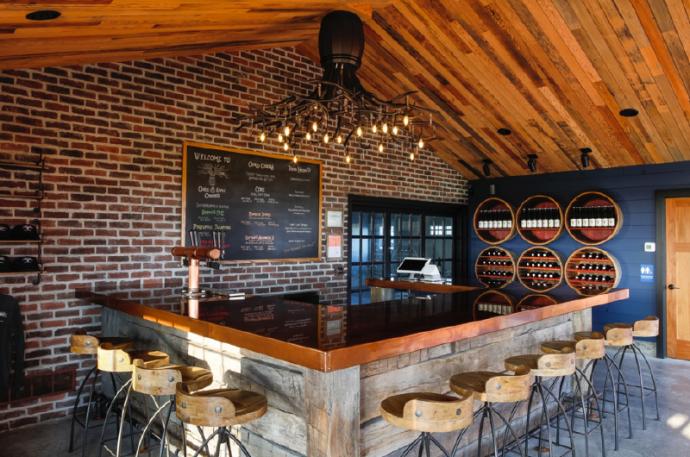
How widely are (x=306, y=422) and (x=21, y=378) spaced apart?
2352mm

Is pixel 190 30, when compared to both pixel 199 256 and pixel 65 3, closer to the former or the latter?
pixel 65 3

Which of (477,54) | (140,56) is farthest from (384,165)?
(140,56)

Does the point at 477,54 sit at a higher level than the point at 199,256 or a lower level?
higher

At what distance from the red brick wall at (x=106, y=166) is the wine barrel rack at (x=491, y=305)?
129 cm

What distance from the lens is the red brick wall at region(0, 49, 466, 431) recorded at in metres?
3.68

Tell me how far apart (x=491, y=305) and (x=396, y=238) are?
3.38 metres

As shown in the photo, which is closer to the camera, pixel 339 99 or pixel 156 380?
pixel 156 380

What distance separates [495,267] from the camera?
7.32 m

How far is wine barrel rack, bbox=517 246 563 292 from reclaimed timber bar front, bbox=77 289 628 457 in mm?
3241

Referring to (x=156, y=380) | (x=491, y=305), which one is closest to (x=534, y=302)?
(x=491, y=305)

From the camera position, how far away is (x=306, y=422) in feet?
7.41

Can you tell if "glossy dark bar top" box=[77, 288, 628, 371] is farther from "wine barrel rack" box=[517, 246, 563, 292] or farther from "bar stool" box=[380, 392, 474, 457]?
"wine barrel rack" box=[517, 246, 563, 292]

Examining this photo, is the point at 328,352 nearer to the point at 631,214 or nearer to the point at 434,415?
the point at 434,415

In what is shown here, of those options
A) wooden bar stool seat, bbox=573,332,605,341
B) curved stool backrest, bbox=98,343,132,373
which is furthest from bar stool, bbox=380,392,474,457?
wooden bar stool seat, bbox=573,332,605,341
